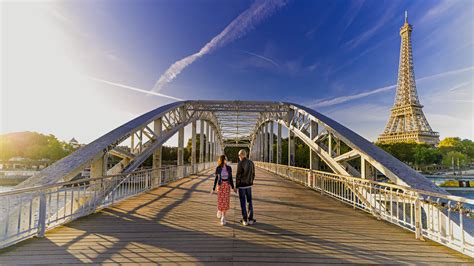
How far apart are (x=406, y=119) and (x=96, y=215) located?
63.7 meters

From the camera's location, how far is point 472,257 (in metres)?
3.21

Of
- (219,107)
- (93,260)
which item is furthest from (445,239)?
(219,107)

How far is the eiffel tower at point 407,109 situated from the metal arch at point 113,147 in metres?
51.9

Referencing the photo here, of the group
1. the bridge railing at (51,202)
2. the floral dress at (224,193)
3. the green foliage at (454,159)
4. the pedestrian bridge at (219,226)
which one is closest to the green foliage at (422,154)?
the green foliage at (454,159)

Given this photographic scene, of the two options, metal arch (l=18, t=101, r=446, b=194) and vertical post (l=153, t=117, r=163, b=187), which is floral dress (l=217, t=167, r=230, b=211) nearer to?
metal arch (l=18, t=101, r=446, b=194)

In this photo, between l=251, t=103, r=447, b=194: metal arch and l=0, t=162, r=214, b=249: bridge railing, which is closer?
l=0, t=162, r=214, b=249: bridge railing

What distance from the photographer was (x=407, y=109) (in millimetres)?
53344

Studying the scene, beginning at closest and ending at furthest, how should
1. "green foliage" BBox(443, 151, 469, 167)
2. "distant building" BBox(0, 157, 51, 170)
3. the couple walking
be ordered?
the couple walking < "distant building" BBox(0, 157, 51, 170) < "green foliage" BBox(443, 151, 469, 167)

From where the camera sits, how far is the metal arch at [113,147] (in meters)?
4.95

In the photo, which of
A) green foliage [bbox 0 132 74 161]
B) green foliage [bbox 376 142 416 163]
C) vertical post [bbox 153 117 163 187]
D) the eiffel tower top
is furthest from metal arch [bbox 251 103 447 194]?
the eiffel tower top

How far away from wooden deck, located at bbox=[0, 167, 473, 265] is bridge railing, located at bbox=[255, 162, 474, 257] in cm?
19

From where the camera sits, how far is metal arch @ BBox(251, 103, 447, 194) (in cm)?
524

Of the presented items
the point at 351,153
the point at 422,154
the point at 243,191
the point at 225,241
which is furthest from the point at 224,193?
the point at 422,154

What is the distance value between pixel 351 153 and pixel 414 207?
147 inches
